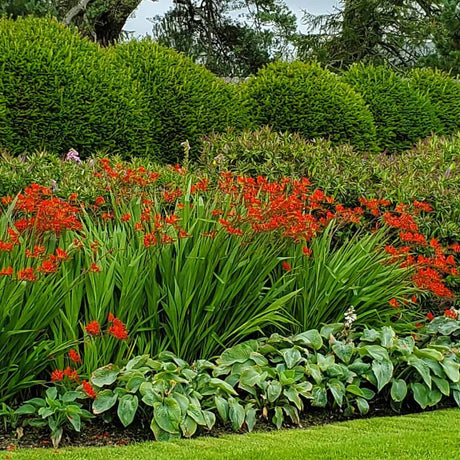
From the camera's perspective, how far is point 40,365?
3605 millimetres

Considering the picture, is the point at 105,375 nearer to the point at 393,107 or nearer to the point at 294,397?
the point at 294,397

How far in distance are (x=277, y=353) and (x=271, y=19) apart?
14.2m

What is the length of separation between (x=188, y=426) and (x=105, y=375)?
493 mm

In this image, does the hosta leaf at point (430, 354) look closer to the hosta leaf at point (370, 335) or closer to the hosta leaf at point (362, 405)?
the hosta leaf at point (370, 335)

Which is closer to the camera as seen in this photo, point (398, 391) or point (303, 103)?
point (398, 391)

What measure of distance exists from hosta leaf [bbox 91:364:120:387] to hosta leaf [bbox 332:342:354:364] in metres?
1.30

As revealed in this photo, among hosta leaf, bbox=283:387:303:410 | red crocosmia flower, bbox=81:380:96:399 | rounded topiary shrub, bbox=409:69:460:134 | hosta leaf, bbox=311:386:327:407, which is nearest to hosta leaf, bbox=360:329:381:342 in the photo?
hosta leaf, bbox=311:386:327:407

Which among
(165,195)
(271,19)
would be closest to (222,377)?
(165,195)

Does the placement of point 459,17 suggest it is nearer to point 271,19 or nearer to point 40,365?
point 271,19

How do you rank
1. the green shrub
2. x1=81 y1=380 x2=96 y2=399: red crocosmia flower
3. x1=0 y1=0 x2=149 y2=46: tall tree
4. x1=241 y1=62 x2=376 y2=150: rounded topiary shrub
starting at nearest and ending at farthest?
x1=81 y1=380 x2=96 y2=399: red crocosmia flower < the green shrub < x1=241 y1=62 x2=376 y2=150: rounded topiary shrub < x1=0 y1=0 x2=149 y2=46: tall tree

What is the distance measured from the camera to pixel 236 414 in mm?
3531

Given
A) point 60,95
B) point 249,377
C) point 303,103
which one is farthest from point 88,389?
point 303,103

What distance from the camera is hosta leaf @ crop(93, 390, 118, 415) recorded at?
340 centimetres

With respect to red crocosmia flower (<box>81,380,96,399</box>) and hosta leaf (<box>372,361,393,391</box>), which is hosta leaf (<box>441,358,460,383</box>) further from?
red crocosmia flower (<box>81,380,96,399</box>)
